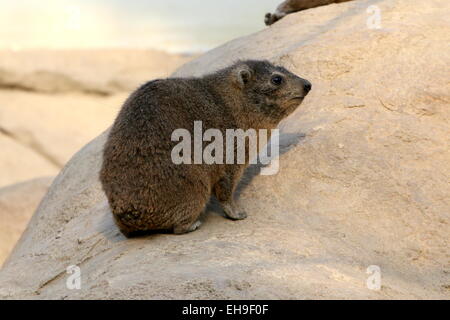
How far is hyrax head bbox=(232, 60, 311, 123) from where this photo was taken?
623cm

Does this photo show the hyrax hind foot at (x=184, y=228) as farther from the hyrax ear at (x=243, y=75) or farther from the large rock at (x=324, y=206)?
the hyrax ear at (x=243, y=75)

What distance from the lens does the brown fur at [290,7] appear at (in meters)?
9.62

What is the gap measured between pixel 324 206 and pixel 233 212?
2.44 ft

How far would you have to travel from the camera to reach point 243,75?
20.3ft

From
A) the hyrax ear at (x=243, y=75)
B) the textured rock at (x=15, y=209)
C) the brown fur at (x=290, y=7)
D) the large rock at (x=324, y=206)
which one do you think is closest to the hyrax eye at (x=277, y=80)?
the hyrax ear at (x=243, y=75)

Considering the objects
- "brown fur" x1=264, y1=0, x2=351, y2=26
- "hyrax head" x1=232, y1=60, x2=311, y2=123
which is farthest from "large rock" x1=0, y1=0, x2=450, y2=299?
"brown fur" x1=264, y1=0, x2=351, y2=26

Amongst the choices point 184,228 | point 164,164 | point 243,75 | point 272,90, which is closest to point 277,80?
point 272,90

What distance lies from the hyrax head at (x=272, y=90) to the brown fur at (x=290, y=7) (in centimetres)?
362

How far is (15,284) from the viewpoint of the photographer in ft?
18.9

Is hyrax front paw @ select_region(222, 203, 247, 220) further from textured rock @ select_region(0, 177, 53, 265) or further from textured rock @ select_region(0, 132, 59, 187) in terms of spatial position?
textured rock @ select_region(0, 132, 59, 187)

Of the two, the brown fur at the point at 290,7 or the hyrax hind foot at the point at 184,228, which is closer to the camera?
the hyrax hind foot at the point at 184,228

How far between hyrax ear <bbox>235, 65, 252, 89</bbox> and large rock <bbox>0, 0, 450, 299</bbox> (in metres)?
0.78

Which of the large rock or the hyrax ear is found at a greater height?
the hyrax ear

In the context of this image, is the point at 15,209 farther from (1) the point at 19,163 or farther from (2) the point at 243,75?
(1) the point at 19,163
